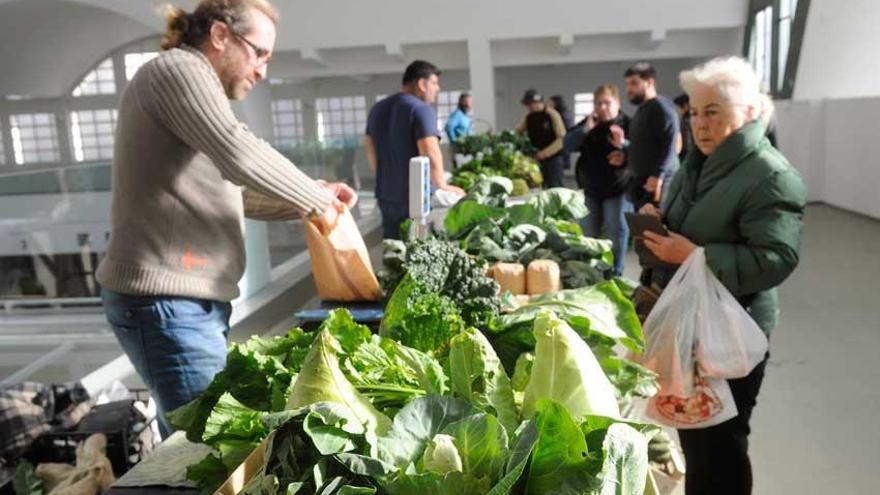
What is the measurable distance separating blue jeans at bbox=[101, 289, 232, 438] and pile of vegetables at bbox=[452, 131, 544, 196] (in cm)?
357

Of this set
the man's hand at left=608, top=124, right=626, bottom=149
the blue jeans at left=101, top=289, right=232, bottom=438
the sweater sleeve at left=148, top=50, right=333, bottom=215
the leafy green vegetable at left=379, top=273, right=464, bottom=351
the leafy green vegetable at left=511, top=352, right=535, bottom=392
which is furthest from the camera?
the man's hand at left=608, top=124, right=626, bottom=149

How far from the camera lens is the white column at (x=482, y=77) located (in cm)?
1320

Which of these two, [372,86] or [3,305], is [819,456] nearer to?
[3,305]

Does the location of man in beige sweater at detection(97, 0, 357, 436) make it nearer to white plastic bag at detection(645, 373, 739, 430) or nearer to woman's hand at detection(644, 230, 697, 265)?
woman's hand at detection(644, 230, 697, 265)

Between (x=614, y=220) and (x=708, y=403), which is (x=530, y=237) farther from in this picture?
(x=614, y=220)

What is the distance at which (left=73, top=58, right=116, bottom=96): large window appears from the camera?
23641 mm

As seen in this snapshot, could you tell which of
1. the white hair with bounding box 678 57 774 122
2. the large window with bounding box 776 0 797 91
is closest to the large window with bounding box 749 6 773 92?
the large window with bounding box 776 0 797 91

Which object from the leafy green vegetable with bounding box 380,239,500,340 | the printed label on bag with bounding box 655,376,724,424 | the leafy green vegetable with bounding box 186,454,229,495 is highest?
the leafy green vegetable with bounding box 380,239,500,340

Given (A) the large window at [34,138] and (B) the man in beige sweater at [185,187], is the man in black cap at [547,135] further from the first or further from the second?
(A) the large window at [34,138]

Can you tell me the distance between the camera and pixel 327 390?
3.59 ft

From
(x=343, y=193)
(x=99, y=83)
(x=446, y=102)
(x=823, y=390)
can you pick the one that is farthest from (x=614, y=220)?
(x=99, y=83)

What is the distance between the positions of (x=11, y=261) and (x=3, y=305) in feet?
0.96

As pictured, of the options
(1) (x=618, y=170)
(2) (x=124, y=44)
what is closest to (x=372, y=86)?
(2) (x=124, y=44)

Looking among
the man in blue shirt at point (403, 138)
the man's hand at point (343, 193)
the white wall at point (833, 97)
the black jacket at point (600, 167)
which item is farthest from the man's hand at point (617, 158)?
the white wall at point (833, 97)
